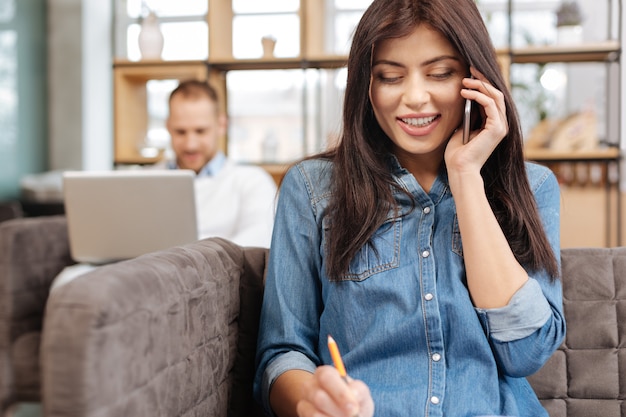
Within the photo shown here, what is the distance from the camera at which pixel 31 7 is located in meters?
4.55

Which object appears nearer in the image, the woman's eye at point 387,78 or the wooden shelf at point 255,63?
the woman's eye at point 387,78

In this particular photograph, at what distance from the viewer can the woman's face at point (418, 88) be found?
3.49ft

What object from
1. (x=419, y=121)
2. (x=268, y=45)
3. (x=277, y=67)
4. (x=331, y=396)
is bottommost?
(x=331, y=396)

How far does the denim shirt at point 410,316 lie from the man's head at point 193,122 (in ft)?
5.69

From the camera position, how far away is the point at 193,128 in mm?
2816

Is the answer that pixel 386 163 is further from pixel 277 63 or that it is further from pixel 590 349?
pixel 277 63

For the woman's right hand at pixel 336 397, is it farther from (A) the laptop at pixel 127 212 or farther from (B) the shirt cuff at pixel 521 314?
(A) the laptop at pixel 127 212

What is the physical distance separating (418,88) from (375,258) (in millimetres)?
266

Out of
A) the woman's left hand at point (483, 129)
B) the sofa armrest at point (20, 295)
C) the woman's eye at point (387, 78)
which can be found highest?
the woman's eye at point (387, 78)

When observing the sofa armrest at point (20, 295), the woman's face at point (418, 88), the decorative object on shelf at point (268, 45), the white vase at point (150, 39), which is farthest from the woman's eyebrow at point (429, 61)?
the white vase at point (150, 39)

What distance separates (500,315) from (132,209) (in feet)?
4.34

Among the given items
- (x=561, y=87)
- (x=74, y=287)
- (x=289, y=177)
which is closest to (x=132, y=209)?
(x=289, y=177)

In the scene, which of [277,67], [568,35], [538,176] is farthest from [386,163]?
[568,35]

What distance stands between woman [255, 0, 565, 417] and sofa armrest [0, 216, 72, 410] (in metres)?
1.01
